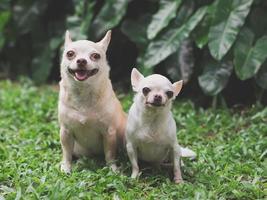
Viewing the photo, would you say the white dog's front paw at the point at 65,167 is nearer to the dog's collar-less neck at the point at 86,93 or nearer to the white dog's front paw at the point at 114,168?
the white dog's front paw at the point at 114,168

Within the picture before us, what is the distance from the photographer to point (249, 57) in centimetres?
775

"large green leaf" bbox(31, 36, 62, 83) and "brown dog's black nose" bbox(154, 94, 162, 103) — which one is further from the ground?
"brown dog's black nose" bbox(154, 94, 162, 103)

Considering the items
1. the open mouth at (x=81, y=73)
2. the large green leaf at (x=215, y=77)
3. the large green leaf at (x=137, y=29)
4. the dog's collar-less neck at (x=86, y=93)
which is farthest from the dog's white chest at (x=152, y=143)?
the large green leaf at (x=137, y=29)

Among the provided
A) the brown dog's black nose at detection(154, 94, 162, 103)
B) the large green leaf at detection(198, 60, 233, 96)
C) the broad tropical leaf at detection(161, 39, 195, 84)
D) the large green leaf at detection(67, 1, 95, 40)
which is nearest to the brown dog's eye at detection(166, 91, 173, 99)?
the brown dog's black nose at detection(154, 94, 162, 103)

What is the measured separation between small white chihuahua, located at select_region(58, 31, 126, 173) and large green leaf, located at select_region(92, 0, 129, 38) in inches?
136

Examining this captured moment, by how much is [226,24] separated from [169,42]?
92 cm

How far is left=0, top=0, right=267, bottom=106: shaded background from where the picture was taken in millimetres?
7914

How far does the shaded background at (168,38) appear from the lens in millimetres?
7914

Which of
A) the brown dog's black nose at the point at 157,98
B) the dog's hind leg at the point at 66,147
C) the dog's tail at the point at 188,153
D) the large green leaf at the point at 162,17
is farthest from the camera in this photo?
the large green leaf at the point at 162,17

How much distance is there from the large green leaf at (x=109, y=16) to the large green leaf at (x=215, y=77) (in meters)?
1.80

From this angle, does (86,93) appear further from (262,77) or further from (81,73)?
(262,77)

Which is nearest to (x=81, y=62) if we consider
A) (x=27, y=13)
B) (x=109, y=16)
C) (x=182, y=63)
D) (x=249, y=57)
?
(x=249, y=57)

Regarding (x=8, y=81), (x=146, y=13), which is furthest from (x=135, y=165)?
(x=8, y=81)

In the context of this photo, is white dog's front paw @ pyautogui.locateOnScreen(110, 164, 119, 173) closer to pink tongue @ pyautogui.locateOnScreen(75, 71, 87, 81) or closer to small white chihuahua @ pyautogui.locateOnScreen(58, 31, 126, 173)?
small white chihuahua @ pyautogui.locateOnScreen(58, 31, 126, 173)
